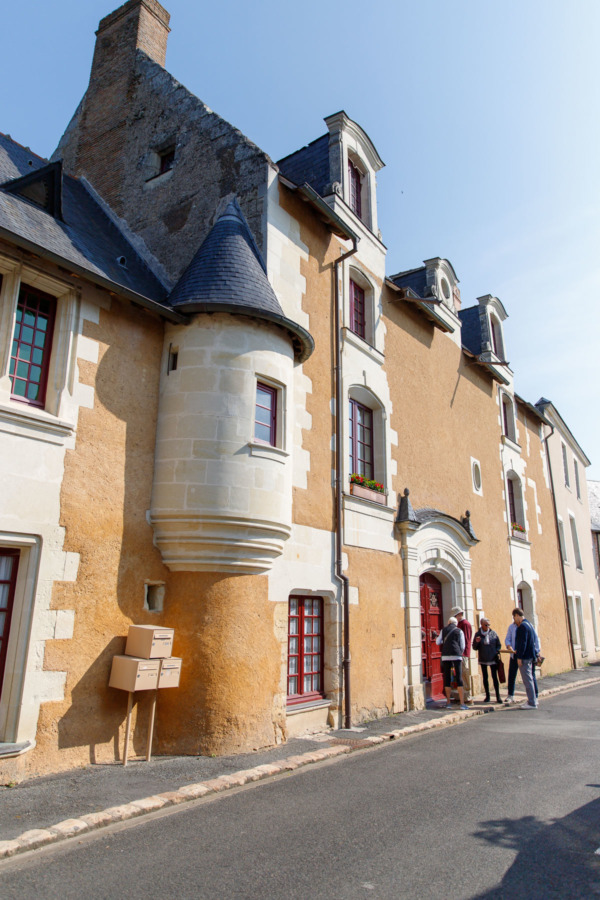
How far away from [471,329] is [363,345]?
26.6 feet

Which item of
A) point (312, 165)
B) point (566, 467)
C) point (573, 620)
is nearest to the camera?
point (312, 165)

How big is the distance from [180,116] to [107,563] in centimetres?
770

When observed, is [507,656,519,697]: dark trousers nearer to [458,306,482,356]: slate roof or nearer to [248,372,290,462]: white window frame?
[248,372,290,462]: white window frame

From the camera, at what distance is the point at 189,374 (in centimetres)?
761

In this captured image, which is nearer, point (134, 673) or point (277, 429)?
point (134, 673)

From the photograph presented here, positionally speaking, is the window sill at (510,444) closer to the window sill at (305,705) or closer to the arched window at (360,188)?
the arched window at (360,188)

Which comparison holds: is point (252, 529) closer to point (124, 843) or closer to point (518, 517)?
point (124, 843)

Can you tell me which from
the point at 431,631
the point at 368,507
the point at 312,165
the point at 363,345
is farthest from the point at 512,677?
the point at 312,165

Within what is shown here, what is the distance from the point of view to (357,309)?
1142 centimetres

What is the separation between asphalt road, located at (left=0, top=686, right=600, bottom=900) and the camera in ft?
12.0

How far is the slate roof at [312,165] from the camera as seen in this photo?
1114 cm

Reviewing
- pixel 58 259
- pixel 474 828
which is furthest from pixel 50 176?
pixel 474 828

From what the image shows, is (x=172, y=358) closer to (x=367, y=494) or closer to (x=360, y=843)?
(x=367, y=494)

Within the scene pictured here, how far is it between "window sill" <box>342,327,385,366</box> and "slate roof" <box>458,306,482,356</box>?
6746mm
